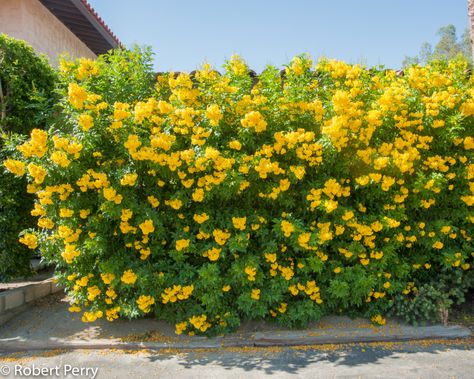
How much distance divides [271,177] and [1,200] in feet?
8.73

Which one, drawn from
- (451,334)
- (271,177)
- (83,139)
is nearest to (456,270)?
(451,334)

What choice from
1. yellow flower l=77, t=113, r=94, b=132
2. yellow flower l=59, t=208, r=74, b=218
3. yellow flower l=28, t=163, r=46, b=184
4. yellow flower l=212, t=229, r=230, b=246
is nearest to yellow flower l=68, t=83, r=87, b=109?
yellow flower l=77, t=113, r=94, b=132

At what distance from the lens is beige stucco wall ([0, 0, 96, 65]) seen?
6977 millimetres

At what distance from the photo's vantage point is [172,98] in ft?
14.1

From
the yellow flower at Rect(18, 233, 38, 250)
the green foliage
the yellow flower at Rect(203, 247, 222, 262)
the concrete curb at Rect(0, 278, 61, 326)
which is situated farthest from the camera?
the green foliage

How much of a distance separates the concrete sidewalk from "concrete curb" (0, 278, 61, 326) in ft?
0.66

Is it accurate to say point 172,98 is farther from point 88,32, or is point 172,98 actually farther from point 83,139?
point 88,32

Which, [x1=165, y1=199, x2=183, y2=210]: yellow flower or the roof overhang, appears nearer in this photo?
[x1=165, y1=199, x2=183, y2=210]: yellow flower

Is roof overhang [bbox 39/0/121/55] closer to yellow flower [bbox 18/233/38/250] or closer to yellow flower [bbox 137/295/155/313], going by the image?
yellow flower [bbox 18/233/38/250]

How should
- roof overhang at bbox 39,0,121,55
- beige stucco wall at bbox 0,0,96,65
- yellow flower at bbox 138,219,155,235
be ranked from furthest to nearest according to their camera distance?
roof overhang at bbox 39,0,121,55
beige stucco wall at bbox 0,0,96,65
yellow flower at bbox 138,219,155,235

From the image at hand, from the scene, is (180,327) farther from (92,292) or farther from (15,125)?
(15,125)

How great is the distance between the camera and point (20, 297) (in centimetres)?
499

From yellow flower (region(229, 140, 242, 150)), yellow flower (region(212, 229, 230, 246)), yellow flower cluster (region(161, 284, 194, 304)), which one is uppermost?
yellow flower (region(229, 140, 242, 150))

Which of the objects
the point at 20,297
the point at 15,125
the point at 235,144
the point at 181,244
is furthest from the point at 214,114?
the point at 20,297
